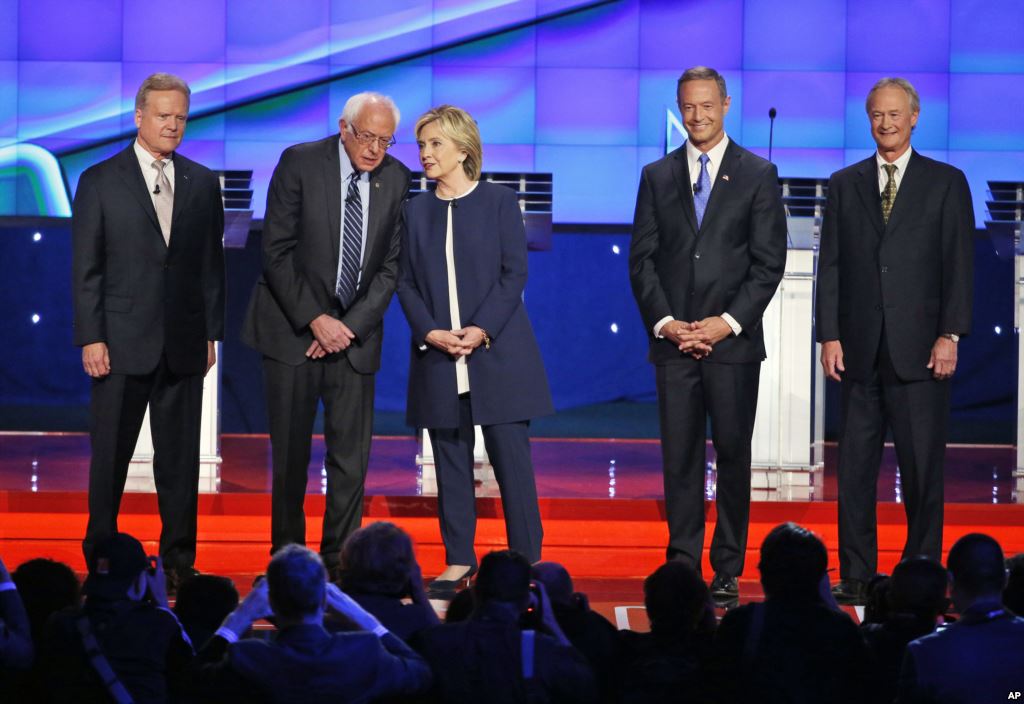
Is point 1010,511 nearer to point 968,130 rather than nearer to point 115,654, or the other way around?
A: point 115,654

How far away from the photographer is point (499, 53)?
30.8 feet

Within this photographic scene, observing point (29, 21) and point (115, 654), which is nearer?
point (115, 654)

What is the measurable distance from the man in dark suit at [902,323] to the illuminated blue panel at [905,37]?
533cm

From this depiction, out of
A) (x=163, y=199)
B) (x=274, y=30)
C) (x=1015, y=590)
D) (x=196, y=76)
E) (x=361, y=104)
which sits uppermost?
(x=274, y=30)

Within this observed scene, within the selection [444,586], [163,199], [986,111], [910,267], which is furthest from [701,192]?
[986,111]

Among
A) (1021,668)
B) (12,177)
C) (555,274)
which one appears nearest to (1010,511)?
(1021,668)

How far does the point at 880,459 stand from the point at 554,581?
1.65 meters

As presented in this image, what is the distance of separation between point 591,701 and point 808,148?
23.6 feet

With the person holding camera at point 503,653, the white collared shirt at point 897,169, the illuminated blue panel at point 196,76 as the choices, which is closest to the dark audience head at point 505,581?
the person holding camera at point 503,653

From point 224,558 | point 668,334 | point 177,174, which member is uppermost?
point 177,174

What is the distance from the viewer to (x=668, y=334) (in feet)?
13.6

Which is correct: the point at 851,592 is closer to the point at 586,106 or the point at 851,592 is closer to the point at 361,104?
the point at 361,104

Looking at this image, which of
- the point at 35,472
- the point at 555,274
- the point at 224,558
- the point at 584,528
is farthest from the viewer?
the point at 555,274

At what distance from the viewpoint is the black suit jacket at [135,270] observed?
13.5ft
